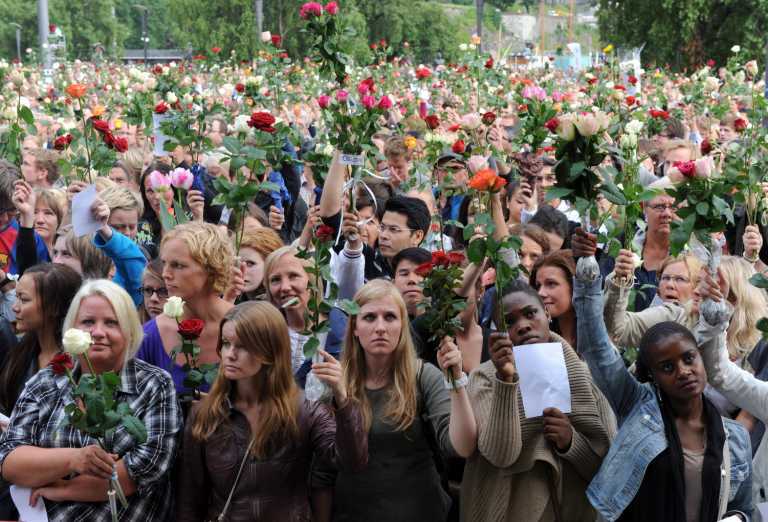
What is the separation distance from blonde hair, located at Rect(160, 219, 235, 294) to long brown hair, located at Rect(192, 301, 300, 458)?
26.3 inches

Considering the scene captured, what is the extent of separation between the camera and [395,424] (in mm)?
3857

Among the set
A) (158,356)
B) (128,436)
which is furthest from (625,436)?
(158,356)

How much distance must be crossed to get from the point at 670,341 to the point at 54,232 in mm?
3808

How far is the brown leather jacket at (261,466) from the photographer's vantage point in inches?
143

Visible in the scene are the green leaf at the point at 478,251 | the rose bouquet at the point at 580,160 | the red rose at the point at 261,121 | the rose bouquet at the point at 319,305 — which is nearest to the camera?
the rose bouquet at the point at 580,160

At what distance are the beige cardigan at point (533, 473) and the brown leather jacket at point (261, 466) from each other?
0.43m

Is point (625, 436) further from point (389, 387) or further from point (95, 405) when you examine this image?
point (95, 405)

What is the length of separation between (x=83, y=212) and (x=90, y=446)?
1.73m

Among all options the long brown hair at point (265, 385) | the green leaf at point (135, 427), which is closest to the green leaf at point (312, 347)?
the long brown hair at point (265, 385)

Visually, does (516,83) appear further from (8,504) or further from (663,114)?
(8,504)

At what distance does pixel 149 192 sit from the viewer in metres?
7.00

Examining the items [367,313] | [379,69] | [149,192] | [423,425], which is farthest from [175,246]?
[379,69]

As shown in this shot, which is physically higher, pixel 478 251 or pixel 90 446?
pixel 478 251

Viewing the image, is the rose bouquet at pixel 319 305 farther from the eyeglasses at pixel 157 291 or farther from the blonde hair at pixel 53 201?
the blonde hair at pixel 53 201
